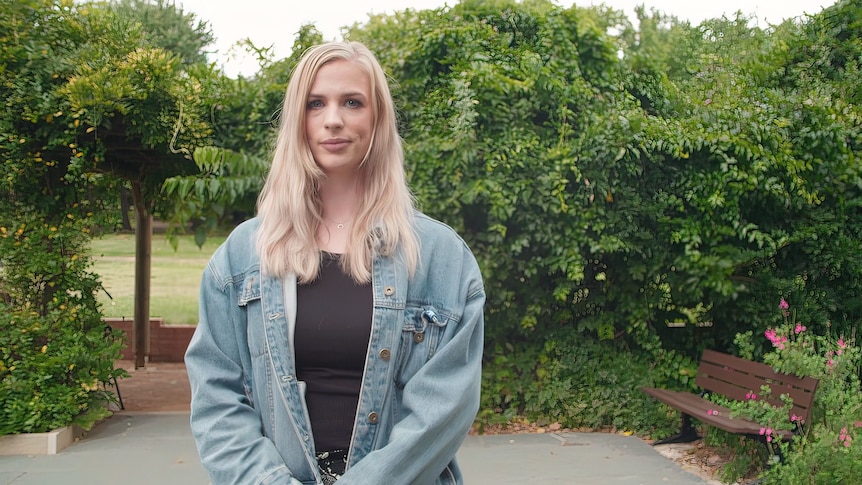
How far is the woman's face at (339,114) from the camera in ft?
5.57

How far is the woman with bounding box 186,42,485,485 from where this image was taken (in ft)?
5.16

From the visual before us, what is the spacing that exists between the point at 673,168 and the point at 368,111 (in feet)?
15.4

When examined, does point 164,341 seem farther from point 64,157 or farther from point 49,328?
point 64,157

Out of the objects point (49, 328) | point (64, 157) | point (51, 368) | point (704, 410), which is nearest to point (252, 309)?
point (704, 410)

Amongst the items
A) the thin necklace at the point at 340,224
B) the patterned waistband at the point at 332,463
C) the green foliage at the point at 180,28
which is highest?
the green foliage at the point at 180,28

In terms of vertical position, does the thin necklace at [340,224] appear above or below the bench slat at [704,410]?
above

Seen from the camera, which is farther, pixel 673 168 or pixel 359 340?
pixel 673 168

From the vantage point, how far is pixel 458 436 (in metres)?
1.60

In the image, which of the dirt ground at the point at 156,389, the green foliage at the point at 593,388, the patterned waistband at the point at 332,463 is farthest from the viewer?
the dirt ground at the point at 156,389

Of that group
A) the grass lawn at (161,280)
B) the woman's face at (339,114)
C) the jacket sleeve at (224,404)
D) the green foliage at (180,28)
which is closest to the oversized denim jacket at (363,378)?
the jacket sleeve at (224,404)

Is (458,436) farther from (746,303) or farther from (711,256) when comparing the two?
(746,303)

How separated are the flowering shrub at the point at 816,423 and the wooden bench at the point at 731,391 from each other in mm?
69

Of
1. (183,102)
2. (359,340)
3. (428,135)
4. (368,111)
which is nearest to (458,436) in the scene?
(359,340)

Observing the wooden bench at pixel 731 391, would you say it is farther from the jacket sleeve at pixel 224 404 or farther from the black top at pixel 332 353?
the jacket sleeve at pixel 224 404
